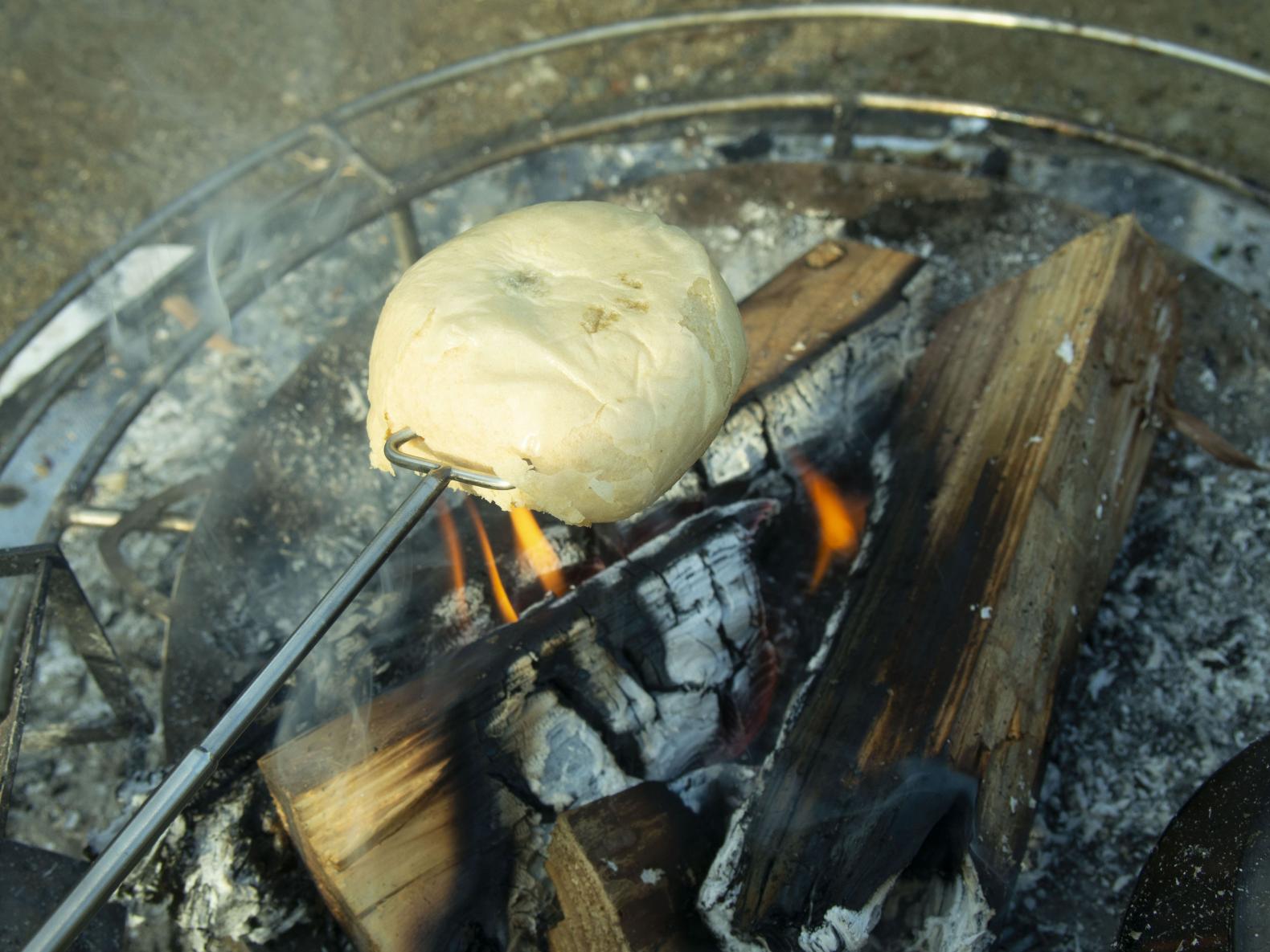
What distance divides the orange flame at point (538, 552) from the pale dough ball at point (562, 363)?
0.43 meters

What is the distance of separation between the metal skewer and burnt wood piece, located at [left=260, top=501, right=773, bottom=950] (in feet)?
1.10

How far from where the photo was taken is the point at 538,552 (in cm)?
205

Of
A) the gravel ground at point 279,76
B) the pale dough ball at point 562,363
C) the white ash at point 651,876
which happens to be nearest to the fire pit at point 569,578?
the white ash at point 651,876

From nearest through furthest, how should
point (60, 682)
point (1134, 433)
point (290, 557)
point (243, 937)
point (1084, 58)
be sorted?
point (243, 937), point (1134, 433), point (290, 557), point (60, 682), point (1084, 58)

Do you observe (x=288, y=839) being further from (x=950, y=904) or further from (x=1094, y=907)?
(x=1094, y=907)

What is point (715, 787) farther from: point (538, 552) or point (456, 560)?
point (456, 560)

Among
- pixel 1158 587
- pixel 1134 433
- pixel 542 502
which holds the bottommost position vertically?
pixel 1158 587

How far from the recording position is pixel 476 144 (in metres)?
4.38

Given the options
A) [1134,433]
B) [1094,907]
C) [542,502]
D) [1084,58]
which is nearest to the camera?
[542,502]

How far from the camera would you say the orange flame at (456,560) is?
6.47 feet

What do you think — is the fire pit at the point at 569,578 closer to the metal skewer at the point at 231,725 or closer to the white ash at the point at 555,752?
the white ash at the point at 555,752

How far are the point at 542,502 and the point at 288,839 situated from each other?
2.79ft

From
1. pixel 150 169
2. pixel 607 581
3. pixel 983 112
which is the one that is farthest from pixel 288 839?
pixel 150 169

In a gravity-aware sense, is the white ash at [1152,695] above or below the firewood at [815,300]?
below
